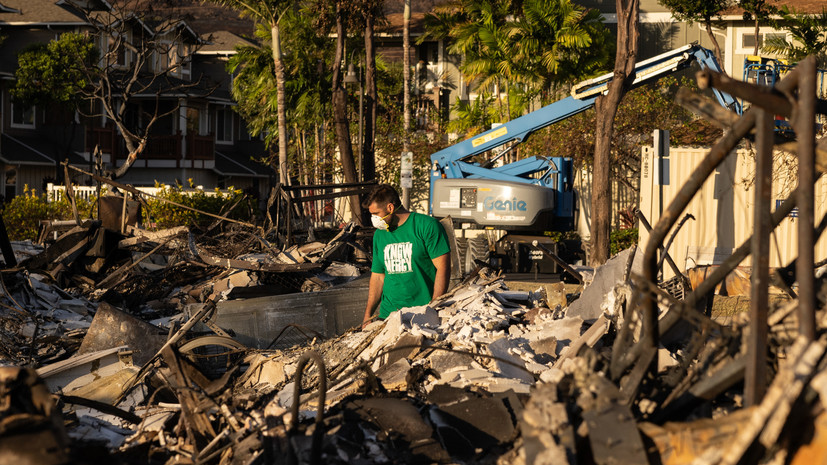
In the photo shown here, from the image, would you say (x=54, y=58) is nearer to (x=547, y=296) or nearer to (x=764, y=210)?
(x=547, y=296)

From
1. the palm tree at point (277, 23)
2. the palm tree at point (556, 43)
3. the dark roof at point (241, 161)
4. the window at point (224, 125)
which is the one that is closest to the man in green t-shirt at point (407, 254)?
the palm tree at point (277, 23)

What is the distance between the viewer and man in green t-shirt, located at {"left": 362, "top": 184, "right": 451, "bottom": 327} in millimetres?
6793

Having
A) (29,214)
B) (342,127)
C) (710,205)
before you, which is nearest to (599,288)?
(710,205)

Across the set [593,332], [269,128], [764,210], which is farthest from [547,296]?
[269,128]

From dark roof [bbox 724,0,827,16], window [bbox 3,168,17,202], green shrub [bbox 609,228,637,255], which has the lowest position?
green shrub [bbox 609,228,637,255]

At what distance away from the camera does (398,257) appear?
6.91 meters

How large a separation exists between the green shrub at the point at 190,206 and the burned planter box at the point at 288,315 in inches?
382

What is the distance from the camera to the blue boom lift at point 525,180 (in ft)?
53.6

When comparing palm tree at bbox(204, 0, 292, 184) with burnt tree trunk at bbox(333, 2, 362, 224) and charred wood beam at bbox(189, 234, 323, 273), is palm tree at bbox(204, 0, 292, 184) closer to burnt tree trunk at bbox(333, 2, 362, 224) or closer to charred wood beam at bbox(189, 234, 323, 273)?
burnt tree trunk at bbox(333, 2, 362, 224)

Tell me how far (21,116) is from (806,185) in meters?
42.3

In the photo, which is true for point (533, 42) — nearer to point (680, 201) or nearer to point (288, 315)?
point (288, 315)

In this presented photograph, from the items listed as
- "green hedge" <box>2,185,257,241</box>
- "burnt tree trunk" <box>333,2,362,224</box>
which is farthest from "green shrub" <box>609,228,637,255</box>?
"green hedge" <box>2,185,257,241</box>

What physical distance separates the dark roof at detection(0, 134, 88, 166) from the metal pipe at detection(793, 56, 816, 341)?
37112 mm

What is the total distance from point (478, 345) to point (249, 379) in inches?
66.0
